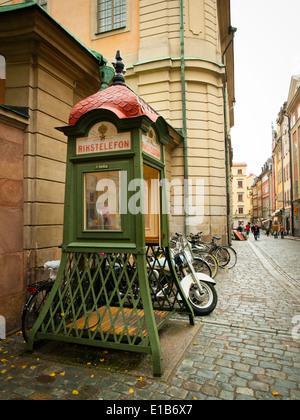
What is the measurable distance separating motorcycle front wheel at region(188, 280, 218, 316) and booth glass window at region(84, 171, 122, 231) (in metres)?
2.27

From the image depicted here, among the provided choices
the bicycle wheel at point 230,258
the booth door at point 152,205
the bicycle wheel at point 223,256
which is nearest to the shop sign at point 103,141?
the booth door at point 152,205

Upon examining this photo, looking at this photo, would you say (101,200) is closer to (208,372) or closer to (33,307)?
(33,307)

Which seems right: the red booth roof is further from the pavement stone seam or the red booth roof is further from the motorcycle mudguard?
the pavement stone seam

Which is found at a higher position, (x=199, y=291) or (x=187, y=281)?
(x=187, y=281)

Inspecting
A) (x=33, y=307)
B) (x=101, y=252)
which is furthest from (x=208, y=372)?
(x=33, y=307)

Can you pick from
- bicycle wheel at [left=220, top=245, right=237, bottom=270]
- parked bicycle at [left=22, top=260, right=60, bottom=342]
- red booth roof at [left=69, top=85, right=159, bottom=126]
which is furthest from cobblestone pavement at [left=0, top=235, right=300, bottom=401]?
bicycle wheel at [left=220, top=245, right=237, bottom=270]

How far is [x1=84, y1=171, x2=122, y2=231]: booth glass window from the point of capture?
387 cm

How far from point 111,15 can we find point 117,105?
13588 mm

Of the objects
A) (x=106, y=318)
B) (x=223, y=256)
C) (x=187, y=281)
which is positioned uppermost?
(x=187, y=281)

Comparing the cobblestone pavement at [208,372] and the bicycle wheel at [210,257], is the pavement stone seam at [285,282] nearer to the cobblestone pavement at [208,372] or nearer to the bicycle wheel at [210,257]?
the bicycle wheel at [210,257]

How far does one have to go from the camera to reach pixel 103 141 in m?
3.74

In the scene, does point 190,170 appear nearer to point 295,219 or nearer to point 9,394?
point 9,394

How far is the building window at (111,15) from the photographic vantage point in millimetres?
14086

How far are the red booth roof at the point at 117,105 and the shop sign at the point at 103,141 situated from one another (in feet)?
0.71
